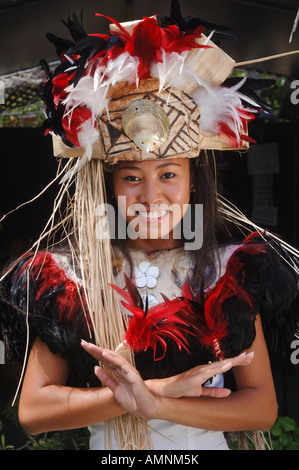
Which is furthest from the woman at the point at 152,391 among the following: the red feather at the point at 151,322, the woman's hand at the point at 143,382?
the red feather at the point at 151,322

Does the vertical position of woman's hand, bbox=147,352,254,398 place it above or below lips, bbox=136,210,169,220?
below

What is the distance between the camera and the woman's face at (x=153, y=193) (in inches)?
58.3

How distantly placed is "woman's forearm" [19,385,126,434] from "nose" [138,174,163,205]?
54cm

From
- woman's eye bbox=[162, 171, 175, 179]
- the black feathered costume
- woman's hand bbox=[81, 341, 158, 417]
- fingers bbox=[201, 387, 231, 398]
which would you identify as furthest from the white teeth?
fingers bbox=[201, 387, 231, 398]

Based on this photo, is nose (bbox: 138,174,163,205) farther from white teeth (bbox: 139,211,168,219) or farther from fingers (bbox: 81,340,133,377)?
fingers (bbox: 81,340,133,377)

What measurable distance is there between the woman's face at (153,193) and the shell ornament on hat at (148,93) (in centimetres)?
5

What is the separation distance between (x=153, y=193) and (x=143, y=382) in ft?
1.69

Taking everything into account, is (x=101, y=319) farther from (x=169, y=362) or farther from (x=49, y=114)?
(x=49, y=114)

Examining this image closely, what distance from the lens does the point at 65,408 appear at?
1.45 metres

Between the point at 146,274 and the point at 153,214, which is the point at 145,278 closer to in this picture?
the point at 146,274

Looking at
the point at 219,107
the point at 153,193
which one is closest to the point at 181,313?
the point at 153,193

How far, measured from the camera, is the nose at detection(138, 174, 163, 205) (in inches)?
58.0

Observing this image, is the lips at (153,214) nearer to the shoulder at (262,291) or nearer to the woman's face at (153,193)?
the woman's face at (153,193)
